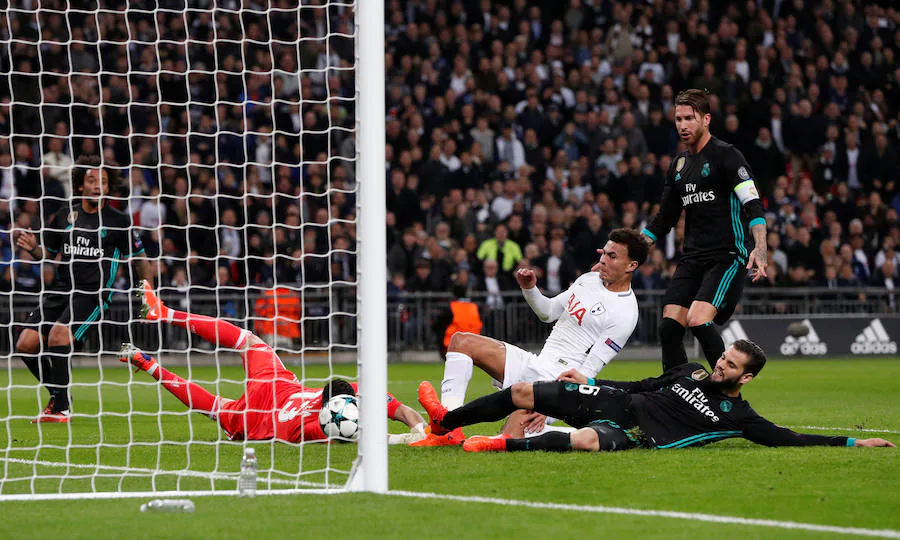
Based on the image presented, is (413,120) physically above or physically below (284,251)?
above

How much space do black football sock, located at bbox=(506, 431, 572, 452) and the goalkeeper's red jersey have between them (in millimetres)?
973

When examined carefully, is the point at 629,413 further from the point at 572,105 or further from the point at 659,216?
the point at 572,105

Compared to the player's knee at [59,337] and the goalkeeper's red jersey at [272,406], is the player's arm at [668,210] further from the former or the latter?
the player's knee at [59,337]

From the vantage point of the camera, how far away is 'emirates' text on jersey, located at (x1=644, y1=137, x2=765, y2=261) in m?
9.03

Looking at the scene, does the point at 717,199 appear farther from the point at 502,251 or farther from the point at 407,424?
the point at 502,251

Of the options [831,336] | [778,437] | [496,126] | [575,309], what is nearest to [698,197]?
[575,309]

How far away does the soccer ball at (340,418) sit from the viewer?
7645mm

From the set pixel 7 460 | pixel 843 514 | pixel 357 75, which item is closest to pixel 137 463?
pixel 7 460

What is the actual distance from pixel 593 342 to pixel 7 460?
12.1ft

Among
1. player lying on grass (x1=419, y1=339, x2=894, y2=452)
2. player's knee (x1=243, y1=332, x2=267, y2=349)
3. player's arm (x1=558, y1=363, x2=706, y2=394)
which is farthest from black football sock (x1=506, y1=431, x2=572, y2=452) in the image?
player's knee (x1=243, y1=332, x2=267, y2=349)

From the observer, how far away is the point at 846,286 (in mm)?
21344

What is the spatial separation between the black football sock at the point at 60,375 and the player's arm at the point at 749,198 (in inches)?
209

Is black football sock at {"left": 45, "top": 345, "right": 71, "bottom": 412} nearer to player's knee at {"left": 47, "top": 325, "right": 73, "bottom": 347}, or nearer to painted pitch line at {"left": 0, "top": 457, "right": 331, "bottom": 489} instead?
player's knee at {"left": 47, "top": 325, "right": 73, "bottom": 347}

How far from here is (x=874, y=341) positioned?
21.0 meters
